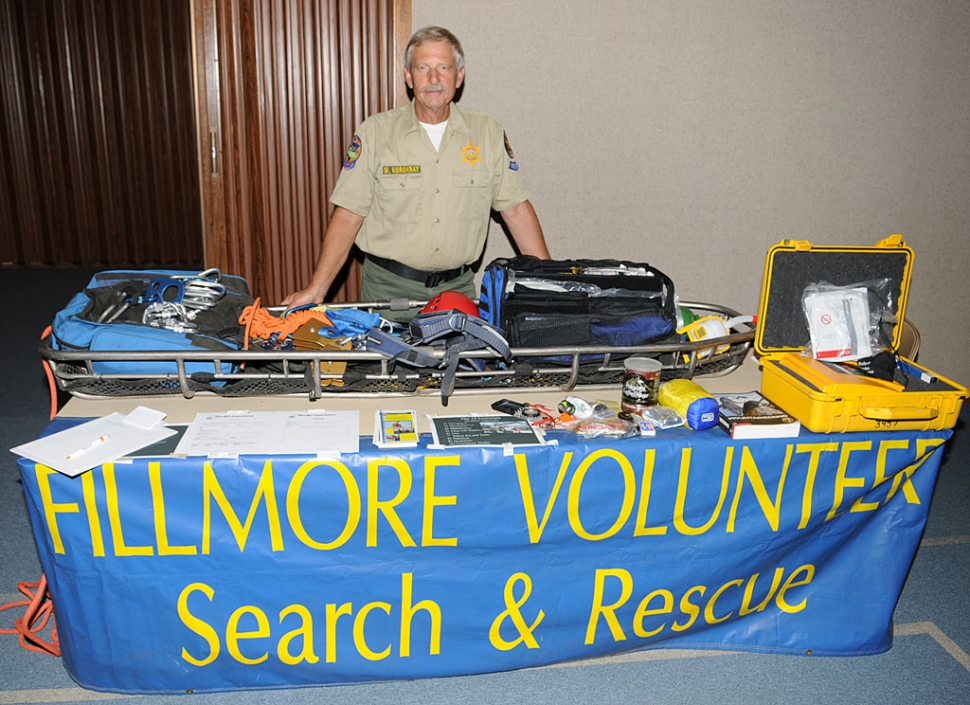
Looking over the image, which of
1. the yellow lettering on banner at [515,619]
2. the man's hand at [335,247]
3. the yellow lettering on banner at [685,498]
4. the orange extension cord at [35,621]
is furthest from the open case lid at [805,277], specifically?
the orange extension cord at [35,621]

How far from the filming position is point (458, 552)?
178cm

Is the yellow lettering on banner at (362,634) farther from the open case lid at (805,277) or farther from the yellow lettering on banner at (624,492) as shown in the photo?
the open case lid at (805,277)

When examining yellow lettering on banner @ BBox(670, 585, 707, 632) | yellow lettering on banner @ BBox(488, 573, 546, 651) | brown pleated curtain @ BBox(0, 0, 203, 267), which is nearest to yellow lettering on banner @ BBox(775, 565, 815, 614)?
yellow lettering on banner @ BBox(670, 585, 707, 632)

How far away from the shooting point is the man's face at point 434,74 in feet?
8.05

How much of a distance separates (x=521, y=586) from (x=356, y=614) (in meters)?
0.42

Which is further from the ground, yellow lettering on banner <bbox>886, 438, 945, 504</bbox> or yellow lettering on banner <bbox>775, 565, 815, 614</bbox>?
yellow lettering on banner <bbox>886, 438, 945, 504</bbox>

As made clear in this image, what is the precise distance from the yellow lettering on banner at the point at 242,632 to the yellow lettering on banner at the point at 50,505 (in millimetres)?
426

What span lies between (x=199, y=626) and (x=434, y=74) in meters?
1.86

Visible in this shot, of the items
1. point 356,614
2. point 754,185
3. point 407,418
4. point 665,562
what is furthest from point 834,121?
point 356,614

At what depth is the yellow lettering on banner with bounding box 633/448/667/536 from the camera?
1750 mm

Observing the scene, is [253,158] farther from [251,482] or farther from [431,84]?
[251,482]

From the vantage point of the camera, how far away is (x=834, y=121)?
3.76 meters

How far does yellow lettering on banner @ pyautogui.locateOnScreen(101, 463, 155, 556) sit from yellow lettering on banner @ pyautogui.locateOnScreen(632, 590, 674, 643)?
1.23 metres

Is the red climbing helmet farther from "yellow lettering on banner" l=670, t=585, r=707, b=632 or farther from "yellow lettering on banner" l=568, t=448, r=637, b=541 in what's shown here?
"yellow lettering on banner" l=670, t=585, r=707, b=632
